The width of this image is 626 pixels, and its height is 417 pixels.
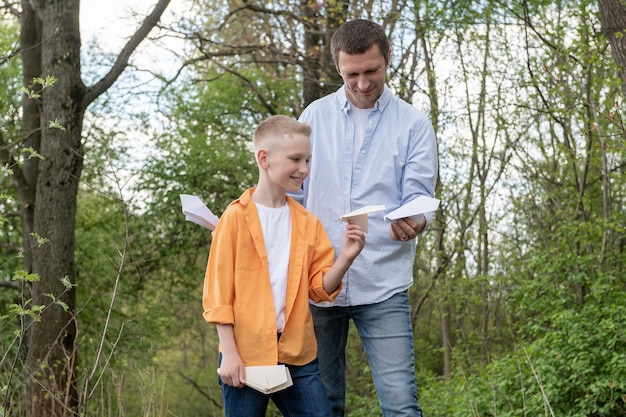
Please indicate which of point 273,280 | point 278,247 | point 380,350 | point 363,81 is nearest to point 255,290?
point 273,280

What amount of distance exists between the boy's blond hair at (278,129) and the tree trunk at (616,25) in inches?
106

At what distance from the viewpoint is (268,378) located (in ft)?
9.00

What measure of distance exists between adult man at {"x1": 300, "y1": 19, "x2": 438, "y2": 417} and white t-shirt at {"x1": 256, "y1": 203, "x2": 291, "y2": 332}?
0.27 meters

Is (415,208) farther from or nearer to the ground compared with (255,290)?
farther from the ground

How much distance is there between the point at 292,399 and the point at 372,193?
2.59 feet

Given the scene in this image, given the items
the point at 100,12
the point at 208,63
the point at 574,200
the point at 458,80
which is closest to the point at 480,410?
the point at 574,200

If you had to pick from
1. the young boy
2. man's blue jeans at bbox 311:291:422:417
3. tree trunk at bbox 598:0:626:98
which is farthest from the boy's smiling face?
tree trunk at bbox 598:0:626:98

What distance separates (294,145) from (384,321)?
27.0 inches

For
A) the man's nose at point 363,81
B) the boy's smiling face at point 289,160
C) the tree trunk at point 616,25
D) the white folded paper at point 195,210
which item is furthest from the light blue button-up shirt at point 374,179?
the tree trunk at point 616,25

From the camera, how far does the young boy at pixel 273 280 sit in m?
2.80

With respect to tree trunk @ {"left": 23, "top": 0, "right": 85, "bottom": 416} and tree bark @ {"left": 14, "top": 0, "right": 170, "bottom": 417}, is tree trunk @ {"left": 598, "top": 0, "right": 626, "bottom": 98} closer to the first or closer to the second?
tree bark @ {"left": 14, "top": 0, "right": 170, "bottom": 417}

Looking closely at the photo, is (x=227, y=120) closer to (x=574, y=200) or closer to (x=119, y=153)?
(x=119, y=153)

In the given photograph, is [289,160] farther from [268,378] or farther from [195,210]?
[268,378]

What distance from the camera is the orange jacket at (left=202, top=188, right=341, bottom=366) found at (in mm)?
2795
